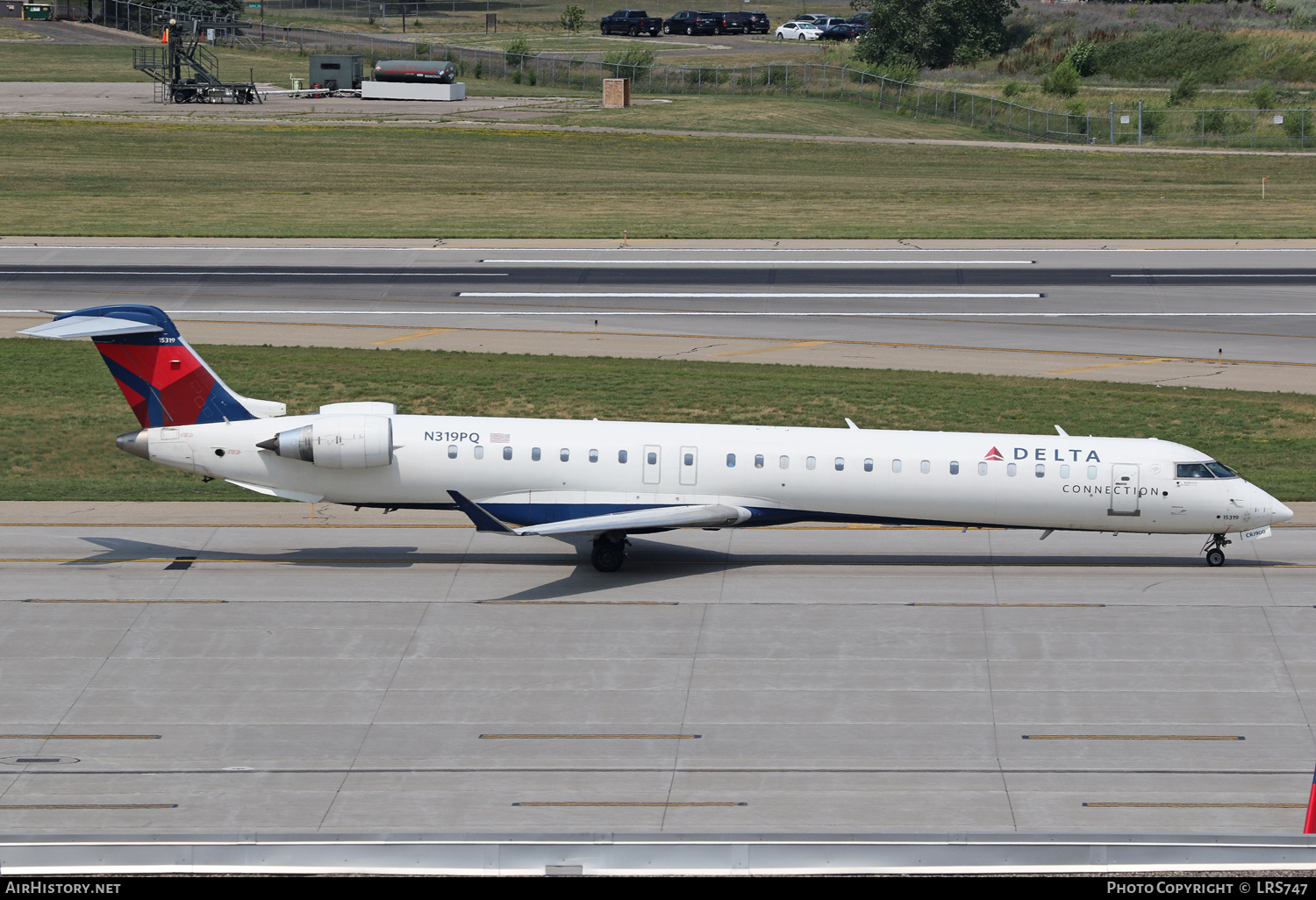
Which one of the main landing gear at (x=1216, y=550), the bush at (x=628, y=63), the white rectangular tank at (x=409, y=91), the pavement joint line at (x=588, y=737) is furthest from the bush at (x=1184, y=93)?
the pavement joint line at (x=588, y=737)

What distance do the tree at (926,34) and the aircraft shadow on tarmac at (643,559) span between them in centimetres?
8772

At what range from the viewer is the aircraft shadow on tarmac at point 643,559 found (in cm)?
3192

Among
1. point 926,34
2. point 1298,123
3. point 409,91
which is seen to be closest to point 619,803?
point 1298,123

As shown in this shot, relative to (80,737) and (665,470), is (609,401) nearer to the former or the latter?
(665,470)

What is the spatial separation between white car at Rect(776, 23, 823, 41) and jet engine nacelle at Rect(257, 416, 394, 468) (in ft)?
398

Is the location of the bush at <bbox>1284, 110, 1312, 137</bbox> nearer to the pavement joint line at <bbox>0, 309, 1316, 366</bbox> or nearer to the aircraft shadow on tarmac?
the pavement joint line at <bbox>0, 309, 1316, 366</bbox>

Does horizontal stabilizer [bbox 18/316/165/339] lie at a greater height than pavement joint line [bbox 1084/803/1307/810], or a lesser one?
greater

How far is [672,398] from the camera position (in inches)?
1751

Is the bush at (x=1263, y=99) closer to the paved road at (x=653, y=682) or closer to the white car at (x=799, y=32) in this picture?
the white car at (x=799, y=32)

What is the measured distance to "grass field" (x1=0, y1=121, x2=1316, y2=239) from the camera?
71562 mm

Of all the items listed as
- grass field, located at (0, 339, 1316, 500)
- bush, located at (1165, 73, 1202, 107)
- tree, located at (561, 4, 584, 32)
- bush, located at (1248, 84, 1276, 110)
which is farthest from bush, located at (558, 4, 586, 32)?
grass field, located at (0, 339, 1316, 500)

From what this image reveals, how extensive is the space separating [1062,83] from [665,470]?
82.1m

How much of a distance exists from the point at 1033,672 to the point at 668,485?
8.80 meters
